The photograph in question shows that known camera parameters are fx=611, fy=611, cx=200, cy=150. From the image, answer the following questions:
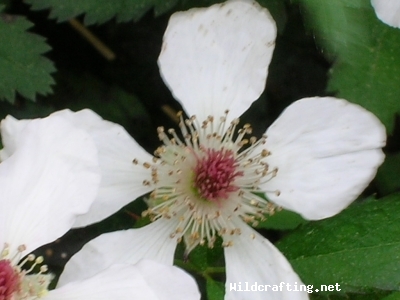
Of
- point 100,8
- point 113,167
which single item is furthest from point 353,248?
point 100,8

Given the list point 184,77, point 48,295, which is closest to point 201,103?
point 184,77

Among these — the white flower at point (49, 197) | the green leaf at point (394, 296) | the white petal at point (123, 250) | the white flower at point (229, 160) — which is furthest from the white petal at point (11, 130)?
the green leaf at point (394, 296)

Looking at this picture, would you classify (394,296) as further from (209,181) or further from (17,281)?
(17,281)

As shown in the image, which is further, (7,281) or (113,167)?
(113,167)

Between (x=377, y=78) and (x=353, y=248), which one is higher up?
(x=377, y=78)

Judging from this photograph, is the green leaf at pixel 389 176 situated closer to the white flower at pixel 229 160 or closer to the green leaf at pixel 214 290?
the white flower at pixel 229 160

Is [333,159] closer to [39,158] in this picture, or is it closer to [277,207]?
[277,207]
